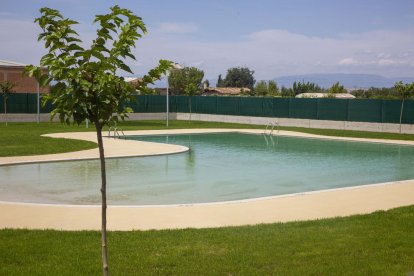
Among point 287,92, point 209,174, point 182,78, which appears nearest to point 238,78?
point 182,78

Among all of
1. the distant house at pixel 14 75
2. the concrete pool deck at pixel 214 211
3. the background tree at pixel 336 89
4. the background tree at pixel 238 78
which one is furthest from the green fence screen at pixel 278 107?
the background tree at pixel 238 78

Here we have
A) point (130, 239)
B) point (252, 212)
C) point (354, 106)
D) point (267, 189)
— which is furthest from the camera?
point (354, 106)

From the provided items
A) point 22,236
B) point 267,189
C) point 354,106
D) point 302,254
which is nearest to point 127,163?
point 267,189

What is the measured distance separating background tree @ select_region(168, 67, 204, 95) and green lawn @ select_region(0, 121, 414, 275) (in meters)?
73.1

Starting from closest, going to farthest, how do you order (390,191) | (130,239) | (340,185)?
(130,239), (390,191), (340,185)

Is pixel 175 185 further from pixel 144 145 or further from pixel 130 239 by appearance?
pixel 144 145

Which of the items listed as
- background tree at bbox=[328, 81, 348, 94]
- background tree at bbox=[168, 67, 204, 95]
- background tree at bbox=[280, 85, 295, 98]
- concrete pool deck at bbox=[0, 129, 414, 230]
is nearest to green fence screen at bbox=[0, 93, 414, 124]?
concrete pool deck at bbox=[0, 129, 414, 230]

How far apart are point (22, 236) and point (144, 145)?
14.4 metres

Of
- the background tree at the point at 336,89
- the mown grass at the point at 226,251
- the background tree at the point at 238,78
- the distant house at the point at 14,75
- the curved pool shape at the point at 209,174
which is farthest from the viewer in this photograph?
the background tree at the point at 238,78

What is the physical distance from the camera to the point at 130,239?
22.8ft

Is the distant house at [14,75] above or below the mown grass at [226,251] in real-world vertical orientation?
above

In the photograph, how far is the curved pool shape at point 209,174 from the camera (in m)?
11.6

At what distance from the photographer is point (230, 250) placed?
21.1 feet

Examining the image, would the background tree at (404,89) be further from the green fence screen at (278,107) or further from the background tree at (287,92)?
the background tree at (287,92)
